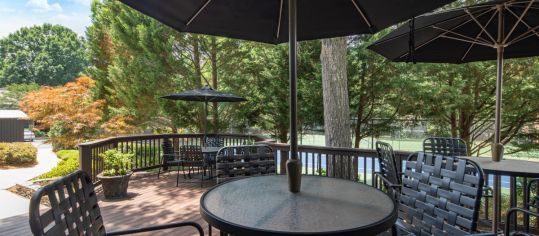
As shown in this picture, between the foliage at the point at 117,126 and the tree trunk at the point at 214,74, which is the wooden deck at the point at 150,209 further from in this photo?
the foliage at the point at 117,126

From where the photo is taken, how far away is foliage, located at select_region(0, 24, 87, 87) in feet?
124

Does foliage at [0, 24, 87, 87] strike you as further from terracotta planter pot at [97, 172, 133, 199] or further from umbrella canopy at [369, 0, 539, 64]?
umbrella canopy at [369, 0, 539, 64]

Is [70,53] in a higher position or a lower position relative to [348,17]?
higher

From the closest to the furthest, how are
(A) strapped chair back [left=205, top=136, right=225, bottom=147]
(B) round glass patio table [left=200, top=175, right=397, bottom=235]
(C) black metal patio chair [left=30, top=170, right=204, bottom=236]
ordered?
1. (C) black metal patio chair [left=30, top=170, right=204, bottom=236]
2. (B) round glass patio table [left=200, top=175, right=397, bottom=235]
3. (A) strapped chair back [left=205, top=136, right=225, bottom=147]

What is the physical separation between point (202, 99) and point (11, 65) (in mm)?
42246

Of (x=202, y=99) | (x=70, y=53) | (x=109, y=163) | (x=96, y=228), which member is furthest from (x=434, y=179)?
(x=70, y=53)

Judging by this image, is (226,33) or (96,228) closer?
(96,228)

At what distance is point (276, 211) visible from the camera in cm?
148

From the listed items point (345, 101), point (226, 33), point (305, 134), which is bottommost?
point (305, 134)

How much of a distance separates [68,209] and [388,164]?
2.48 meters

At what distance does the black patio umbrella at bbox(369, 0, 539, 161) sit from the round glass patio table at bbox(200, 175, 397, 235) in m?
1.66

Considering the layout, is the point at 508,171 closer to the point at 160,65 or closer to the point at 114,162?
the point at 114,162

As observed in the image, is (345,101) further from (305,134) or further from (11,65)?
(11,65)

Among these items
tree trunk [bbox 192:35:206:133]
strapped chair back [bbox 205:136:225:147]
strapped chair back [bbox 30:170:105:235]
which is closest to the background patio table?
strapped chair back [bbox 30:170:105:235]
